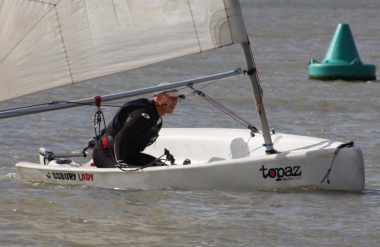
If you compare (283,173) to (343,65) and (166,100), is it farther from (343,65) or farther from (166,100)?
(343,65)

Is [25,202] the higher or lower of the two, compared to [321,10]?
lower

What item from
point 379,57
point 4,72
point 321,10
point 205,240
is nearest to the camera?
point 205,240

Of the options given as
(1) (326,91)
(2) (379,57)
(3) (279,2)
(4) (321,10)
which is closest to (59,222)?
(1) (326,91)

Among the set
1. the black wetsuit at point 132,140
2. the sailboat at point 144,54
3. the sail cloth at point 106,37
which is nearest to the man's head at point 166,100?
the black wetsuit at point 132,140

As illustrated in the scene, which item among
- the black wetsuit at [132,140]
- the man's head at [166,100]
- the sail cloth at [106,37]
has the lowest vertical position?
the black wetsuit at [132,140]

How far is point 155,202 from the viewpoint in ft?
17.3

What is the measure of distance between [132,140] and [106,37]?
0.77 metres

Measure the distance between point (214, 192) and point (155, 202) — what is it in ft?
1.41

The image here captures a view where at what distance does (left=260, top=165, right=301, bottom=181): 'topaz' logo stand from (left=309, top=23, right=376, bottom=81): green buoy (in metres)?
5.83

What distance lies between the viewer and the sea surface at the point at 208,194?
457 centimetres

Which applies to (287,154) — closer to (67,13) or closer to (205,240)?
(205,240)

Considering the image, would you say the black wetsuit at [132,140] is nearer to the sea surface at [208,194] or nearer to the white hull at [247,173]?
the white hull at [247,173]

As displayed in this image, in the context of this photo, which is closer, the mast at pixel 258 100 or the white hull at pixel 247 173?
the white hull at pixel 247 173

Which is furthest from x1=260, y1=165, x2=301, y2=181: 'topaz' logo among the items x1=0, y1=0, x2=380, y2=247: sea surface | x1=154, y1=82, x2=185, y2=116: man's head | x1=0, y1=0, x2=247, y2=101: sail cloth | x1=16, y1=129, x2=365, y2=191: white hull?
x1=0, y1=0, x2=247, y2=101: sail cloth
